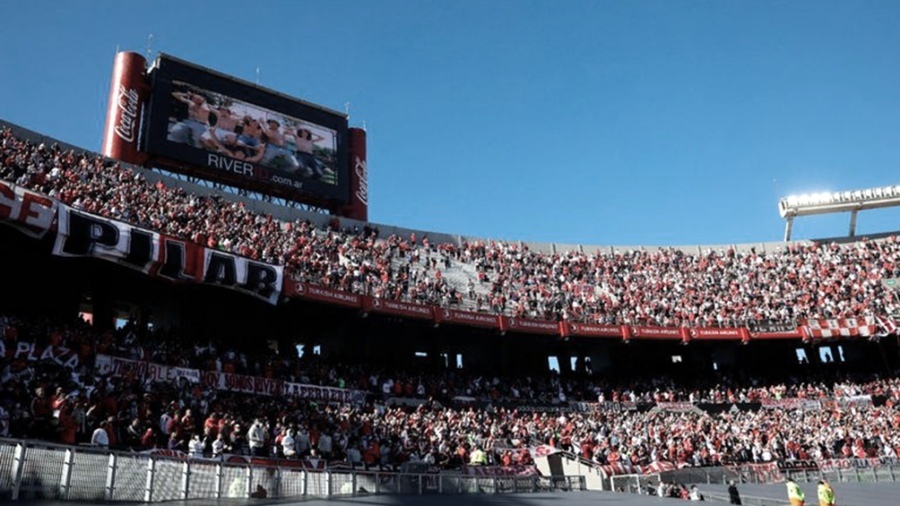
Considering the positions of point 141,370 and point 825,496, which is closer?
point 825,496

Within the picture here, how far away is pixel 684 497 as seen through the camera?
74.0 feet

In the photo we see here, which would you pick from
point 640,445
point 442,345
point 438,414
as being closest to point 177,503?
point 438,414

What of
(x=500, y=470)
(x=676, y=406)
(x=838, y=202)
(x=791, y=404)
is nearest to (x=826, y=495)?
(x=500, y=470)

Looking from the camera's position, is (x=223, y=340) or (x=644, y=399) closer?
(x=223, y=340)

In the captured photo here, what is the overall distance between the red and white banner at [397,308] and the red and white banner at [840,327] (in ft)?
81.5

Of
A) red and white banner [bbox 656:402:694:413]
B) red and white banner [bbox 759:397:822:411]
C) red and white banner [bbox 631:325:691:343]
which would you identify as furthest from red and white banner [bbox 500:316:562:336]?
red and white banner [bbox 759:397:822:411]

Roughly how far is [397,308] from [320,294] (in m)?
4.82

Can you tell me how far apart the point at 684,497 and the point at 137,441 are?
1696 cm

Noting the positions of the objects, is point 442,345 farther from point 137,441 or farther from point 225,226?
point 137,441

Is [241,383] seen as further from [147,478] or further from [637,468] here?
[637,468]

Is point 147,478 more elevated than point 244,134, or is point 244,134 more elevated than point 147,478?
point 244,134

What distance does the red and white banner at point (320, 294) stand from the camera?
31.4 metres

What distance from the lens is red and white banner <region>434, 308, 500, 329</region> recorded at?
123 feet

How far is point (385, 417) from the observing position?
88.1 ft
